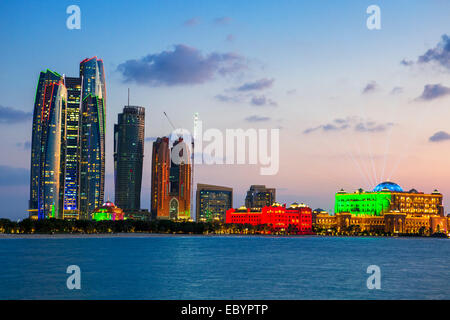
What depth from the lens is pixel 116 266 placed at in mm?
91250

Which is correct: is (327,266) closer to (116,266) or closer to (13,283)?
(116,266)

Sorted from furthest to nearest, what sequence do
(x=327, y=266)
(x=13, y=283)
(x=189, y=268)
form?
1. (x=327, y=266)
2. (x=189, y=268)
3. (x=13, y=283)

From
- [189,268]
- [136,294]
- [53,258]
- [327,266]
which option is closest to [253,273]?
[189,268]

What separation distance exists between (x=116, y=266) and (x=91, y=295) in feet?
113

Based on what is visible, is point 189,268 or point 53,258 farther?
point 53,258
